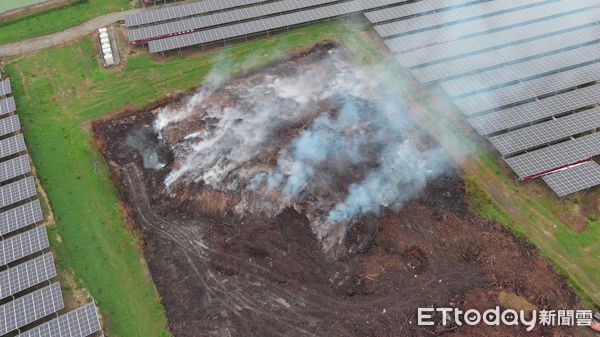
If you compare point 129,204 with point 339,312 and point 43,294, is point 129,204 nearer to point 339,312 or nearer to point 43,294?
point 43,294

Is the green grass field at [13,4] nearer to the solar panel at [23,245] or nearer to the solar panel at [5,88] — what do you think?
the solar panel at [5,88]

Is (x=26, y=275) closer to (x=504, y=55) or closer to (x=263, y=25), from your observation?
(x=263, y=25)

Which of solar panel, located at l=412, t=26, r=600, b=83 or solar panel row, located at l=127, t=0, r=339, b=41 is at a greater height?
solar panel row, located at l=127, t=0, r=339, b=41

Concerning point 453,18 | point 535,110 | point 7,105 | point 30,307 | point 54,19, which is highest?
point 54,19

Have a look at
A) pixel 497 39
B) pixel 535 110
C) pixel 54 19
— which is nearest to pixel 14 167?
pixel 54 19

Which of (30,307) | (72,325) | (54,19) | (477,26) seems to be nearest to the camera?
(72,325)

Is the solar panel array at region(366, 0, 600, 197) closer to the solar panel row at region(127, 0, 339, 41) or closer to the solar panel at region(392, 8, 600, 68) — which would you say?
the solar panel at region(392, 8, 600, 68)

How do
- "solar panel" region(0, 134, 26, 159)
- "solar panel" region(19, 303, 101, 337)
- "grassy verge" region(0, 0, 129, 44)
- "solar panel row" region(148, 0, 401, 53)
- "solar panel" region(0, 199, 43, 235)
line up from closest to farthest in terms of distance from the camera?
"solar panel" region(19, 303, 101, 337)
"solar panel" region(0, 199, 43, 235)
"solar panel" region(0, 134, 26, 159)
"solar panel row" region(148, 0, 401, 53)
"grassy verge" region(0, 0, 129, 44)

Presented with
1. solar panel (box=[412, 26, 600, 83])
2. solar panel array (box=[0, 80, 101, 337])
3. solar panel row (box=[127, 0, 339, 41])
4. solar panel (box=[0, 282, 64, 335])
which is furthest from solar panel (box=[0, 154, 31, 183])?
solar panel (box=[412, 26, 600, 83])
